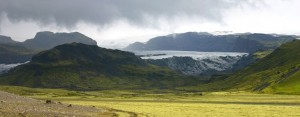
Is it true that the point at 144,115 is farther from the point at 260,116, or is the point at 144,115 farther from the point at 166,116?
the point at 260,116

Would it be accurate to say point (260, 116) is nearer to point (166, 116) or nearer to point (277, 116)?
point (277, 116)

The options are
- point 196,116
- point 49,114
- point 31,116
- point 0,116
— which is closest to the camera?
point 0,116

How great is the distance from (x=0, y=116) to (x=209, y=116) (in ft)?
136

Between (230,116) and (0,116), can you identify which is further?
(230,116)

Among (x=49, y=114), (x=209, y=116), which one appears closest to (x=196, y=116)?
(x=209, y=116)

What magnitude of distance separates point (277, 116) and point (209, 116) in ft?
47.0

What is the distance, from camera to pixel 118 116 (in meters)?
81.6

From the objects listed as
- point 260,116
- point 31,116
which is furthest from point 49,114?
point 260,116

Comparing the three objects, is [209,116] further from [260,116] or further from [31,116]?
[31,116]

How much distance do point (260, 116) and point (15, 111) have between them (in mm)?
48962

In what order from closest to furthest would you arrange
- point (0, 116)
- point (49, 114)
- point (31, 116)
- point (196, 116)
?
point (0, 116) → point (31, 116) → point (49, 114) → point (196, 116)

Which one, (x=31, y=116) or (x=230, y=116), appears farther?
(x=230, y=116)

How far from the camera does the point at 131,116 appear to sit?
82062 millimetres

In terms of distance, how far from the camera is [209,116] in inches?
3159
